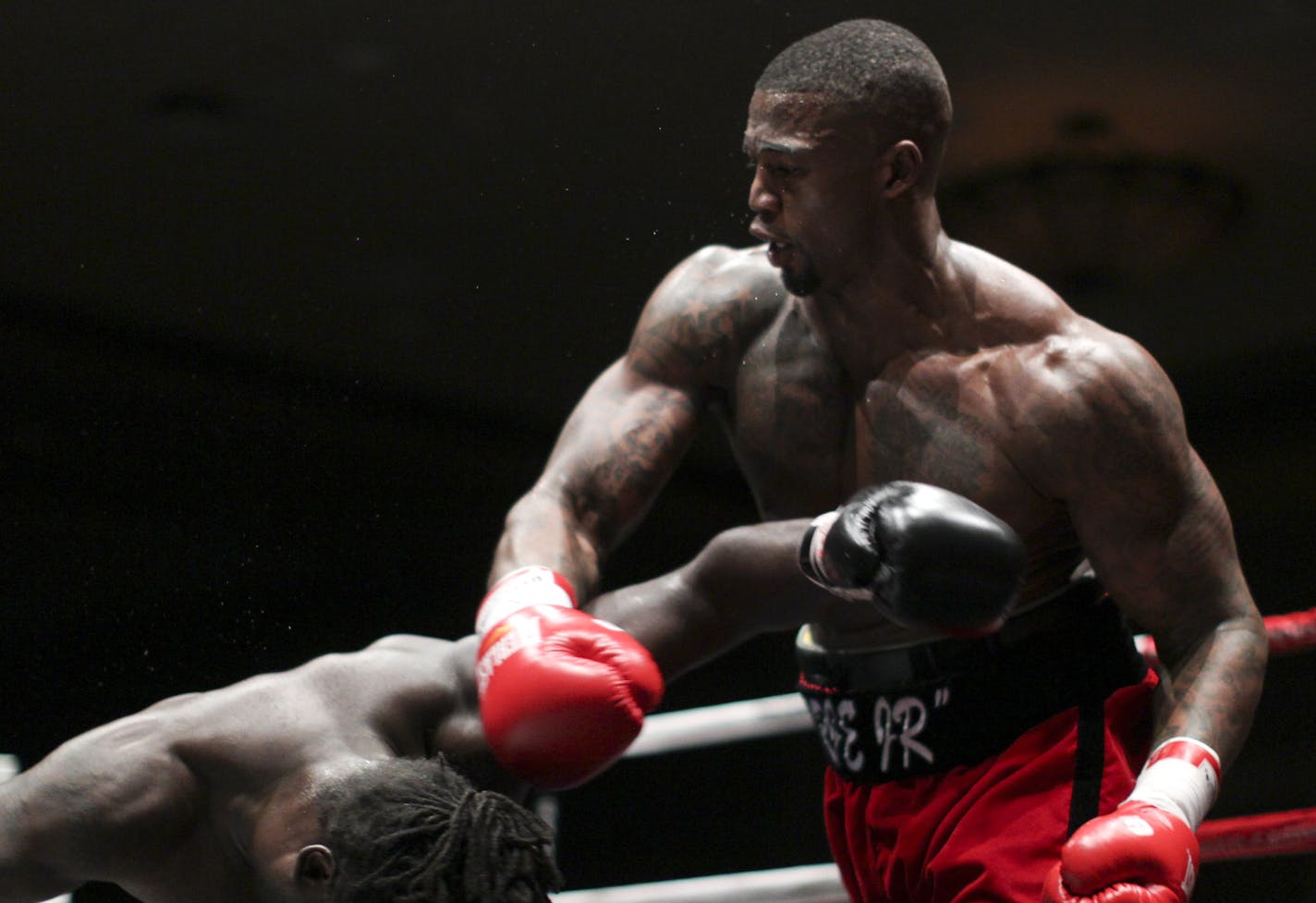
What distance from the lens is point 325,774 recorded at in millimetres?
1404

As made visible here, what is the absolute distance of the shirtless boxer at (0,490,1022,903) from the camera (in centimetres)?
128

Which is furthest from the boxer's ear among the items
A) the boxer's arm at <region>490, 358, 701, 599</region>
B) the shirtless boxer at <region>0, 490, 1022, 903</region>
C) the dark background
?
the dark background

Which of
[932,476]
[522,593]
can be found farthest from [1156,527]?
[522,593]

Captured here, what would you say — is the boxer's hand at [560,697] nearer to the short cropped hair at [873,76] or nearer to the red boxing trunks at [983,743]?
the red boxing trunks at [983,743]

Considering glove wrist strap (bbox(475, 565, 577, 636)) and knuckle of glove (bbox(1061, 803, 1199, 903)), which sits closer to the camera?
knuckle of glove (bbox(1061, 803, 1199, 903))

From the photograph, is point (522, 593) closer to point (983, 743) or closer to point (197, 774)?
point (197, 774)

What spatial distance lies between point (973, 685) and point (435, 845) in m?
0.72

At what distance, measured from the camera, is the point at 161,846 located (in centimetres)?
142

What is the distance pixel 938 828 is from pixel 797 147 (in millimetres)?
773

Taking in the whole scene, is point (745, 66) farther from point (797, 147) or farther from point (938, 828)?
point (938, 828)

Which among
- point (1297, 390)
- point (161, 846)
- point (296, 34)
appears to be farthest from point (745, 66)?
point (161, 846)

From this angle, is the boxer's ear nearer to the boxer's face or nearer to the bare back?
the bare back

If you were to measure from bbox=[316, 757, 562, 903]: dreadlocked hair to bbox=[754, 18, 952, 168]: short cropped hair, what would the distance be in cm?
86

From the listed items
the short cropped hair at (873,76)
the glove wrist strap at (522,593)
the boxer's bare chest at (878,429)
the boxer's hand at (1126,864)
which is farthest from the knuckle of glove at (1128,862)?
the short cropped hair at (873,76)
